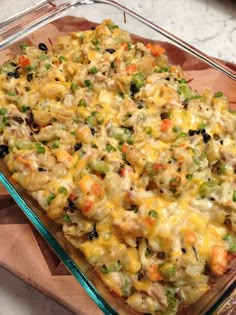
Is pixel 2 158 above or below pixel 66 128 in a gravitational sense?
below

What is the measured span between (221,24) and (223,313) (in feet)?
6.05

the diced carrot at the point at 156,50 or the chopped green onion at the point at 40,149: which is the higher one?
the diced carrot at the point at 156,50

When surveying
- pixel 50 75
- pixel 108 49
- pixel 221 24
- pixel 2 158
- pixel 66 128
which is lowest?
pixel 2 158

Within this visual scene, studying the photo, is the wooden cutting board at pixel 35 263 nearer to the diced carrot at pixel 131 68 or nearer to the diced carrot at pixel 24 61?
the diced carrot at pixel 24 61

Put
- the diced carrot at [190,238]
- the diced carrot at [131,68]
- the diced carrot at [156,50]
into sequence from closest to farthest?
the diced carrot at [190,238] < the diced carrot at [131,68] < the diced carrot at [156,50]

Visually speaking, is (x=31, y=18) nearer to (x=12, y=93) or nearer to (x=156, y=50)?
(x=12, y=93)

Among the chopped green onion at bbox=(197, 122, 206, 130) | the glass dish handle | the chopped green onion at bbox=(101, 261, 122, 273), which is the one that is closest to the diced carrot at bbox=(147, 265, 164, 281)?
the chopped green onion at bbox=(101, 261, 122, 273)

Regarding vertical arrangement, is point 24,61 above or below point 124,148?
above

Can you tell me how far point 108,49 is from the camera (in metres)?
1.89

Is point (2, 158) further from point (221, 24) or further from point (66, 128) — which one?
point (221, 24)

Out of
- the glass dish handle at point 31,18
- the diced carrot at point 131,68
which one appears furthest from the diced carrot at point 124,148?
the glass dish handle at point 31,18

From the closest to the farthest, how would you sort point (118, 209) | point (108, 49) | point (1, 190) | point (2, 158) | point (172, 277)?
point (172, 277) → point (118, 209) → point (2, 158) → point (1, 190) → point (108, 49)

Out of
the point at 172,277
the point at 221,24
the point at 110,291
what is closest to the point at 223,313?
the point at 172,277

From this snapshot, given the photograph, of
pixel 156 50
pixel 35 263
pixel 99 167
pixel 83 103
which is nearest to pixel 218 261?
pixel 99 167
